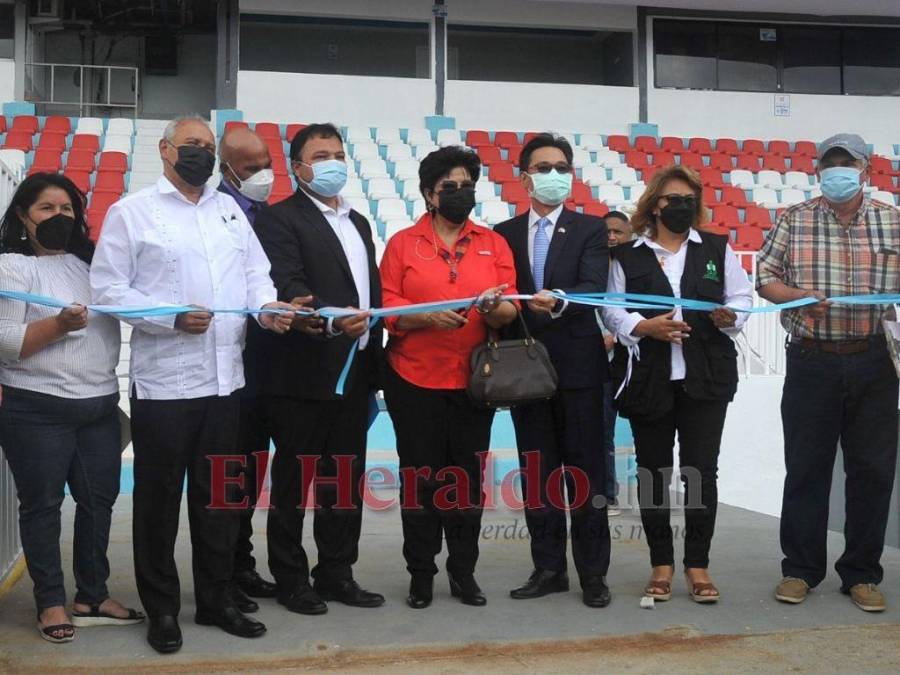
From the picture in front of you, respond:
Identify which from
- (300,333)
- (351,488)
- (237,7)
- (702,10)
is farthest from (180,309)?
(702,10)

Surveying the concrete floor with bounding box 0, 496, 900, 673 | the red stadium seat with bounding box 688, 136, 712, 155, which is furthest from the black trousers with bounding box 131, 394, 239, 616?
the red stadium seat with bounding box 688, 136, 712, 155

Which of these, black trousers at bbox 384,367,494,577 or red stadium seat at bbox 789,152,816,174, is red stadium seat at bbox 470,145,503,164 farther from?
black trousers at bbox 384,367,494,577

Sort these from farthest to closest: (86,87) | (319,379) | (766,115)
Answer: (86,87), (766,115), (319,379)

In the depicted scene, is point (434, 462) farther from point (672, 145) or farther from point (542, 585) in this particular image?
point (672, 145)

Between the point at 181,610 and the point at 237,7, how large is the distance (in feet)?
44.3

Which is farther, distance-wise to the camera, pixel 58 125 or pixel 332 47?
pixel 332 47

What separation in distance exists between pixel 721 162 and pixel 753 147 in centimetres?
97

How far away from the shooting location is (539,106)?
52.1ft

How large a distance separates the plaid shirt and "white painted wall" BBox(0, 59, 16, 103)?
14123 millimetres

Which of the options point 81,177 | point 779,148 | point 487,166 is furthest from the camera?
point 779,148

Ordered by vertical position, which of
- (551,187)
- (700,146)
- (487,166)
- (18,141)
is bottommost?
(551,187)

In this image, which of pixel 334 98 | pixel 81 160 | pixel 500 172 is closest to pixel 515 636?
pixel 81 160

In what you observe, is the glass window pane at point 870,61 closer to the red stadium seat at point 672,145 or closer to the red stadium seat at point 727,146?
the red stadium seat at point 727,146

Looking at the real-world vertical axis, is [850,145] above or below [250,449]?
above
